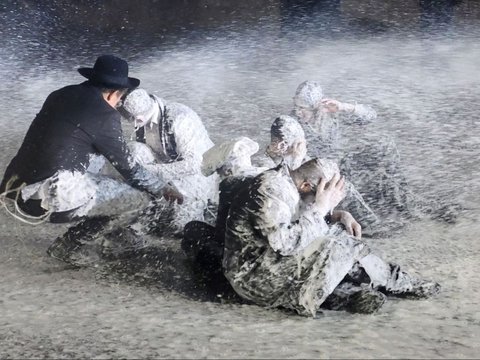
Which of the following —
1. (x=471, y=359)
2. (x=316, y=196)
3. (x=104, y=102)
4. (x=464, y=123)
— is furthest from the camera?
(x=464, y=123)

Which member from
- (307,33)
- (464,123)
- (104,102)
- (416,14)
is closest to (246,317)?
(104,102)

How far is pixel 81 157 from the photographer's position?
5.21 meters

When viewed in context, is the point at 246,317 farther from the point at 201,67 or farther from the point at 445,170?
the point at 201,67

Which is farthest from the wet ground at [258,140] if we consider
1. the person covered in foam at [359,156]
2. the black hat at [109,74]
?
the black hat at [109,74]

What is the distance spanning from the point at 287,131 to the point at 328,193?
0.74m

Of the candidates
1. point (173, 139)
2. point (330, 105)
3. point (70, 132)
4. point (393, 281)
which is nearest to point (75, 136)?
point (70, 132)

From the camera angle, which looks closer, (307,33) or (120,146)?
(120,146)

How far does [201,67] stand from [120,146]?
2.84 meters

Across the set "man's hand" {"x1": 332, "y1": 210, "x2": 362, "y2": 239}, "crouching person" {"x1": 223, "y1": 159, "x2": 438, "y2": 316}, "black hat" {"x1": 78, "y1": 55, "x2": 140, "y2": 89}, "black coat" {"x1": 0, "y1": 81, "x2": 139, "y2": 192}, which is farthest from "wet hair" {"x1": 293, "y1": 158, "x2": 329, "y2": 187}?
"black hat" {"x1": 78, "y1": 55, "x2": 140, "y2": 89}

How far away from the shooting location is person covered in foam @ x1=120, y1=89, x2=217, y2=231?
5.25 meters

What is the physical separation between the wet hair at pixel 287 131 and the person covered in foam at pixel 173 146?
0.42 meters

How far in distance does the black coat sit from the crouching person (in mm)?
904

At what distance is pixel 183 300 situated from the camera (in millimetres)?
4895

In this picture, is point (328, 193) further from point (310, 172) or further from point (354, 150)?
point (354, 150)
